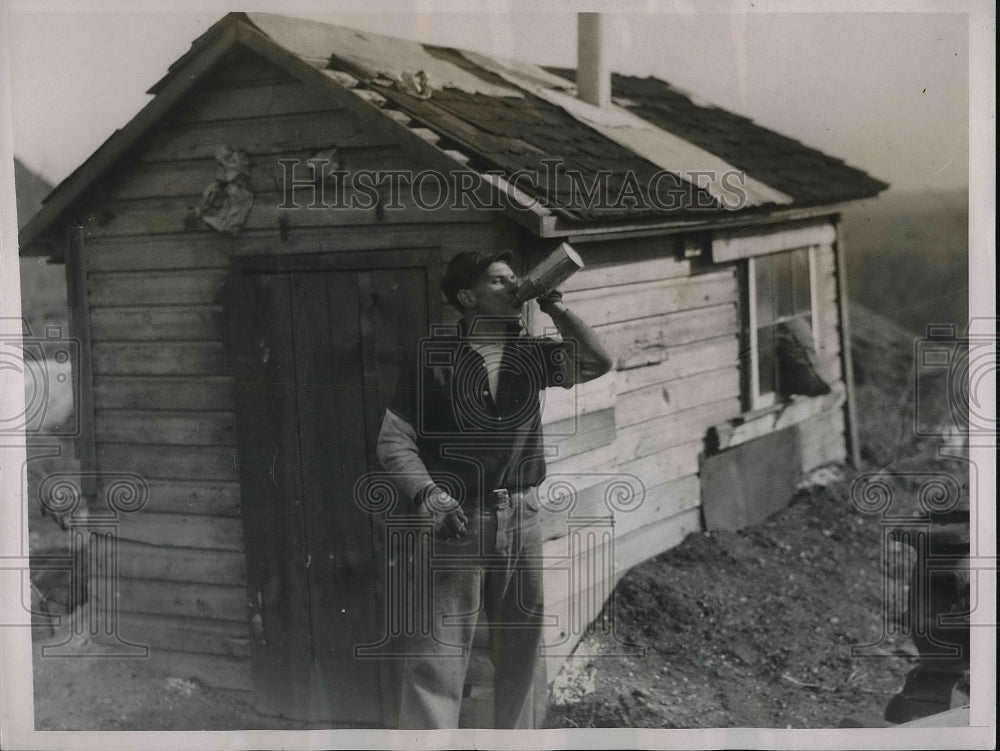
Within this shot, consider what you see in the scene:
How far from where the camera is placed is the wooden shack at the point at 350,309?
341 cm

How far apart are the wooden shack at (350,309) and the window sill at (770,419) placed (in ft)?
0.04

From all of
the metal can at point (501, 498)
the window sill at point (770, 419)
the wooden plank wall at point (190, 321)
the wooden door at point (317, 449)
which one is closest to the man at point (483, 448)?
the metal can at point (501, 498)

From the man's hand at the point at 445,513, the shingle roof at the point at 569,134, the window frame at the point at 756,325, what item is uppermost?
the shingle roof at the point at 569,134

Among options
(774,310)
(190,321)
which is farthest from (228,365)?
(774,310)

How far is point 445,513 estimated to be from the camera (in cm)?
345

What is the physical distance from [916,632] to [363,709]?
212 centimetres

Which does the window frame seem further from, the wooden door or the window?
the wooden door

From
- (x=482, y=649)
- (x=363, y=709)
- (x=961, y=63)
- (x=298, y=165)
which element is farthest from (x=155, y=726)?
(x=961, y=63)

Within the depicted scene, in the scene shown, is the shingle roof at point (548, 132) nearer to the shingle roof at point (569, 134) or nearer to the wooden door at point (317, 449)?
the shingle roof at point (569, 134)

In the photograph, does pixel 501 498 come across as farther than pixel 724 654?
No

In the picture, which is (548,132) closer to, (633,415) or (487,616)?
(633,415)

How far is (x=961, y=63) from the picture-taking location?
3.59m

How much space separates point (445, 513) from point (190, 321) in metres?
1.24

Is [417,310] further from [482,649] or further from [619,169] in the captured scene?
[482,649]
